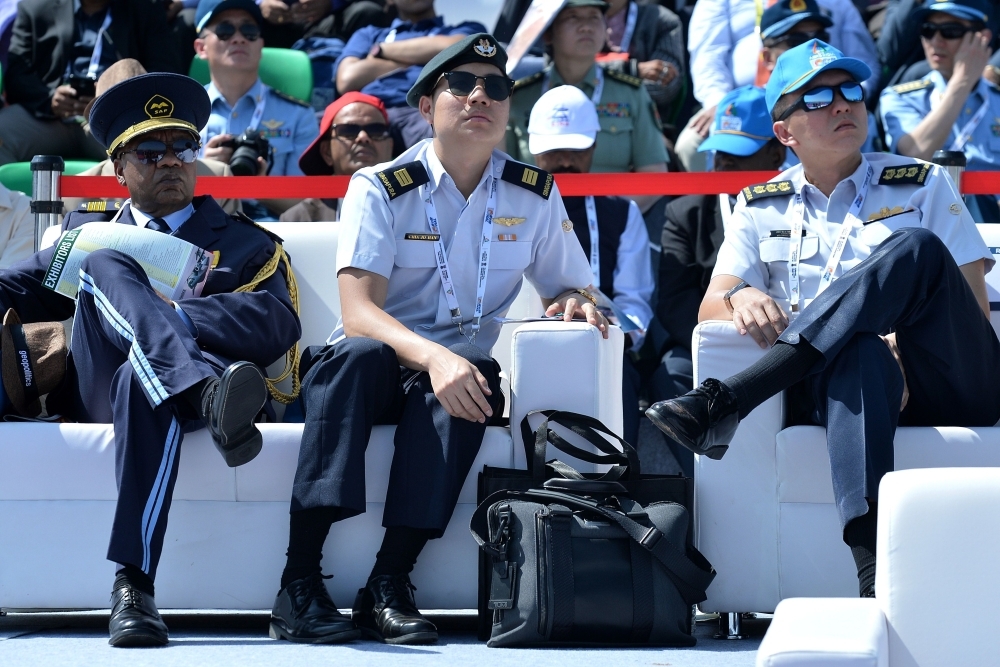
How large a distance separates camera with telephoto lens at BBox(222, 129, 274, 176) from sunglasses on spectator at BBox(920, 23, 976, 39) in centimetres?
306

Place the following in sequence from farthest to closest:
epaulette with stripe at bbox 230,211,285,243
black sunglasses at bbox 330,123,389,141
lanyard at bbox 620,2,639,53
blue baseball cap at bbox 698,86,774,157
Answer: lanyard at bbox 620,2,639,53
black sunglasses at bbox 330,123,389,141
blue baseball cap at bbox 698,86,774,157
epaulette with stripe at bbox 230,211,285,243

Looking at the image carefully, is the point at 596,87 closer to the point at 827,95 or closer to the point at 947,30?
the point at 947,30

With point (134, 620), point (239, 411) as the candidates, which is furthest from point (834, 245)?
point (134, 620)

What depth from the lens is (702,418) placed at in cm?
289

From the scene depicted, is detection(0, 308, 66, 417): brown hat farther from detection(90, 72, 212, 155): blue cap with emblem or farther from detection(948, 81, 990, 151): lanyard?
detection(948, 81, 990, 151): lanyard

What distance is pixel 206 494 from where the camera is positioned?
3.18m

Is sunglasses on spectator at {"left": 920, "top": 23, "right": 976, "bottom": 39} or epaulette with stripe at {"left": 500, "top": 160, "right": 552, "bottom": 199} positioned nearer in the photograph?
epaulette with stripe at {"left": 500, "top": 160, "right": 552, "bottom": 199}

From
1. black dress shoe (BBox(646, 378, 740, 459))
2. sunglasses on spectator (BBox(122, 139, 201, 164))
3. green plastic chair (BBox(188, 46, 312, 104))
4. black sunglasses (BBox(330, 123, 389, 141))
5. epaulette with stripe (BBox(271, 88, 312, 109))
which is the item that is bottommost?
black dress shoe (BBox(646, 378, 740, 459))

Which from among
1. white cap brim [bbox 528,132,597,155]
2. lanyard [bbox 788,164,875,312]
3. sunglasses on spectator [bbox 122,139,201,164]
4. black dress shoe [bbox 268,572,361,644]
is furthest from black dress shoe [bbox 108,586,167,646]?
white cap brim [bbox 528,132,597,155]

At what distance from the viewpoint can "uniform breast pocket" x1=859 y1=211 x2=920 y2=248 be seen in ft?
11.8

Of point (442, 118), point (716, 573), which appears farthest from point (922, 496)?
point (442, 118)

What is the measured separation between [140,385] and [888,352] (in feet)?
5.68

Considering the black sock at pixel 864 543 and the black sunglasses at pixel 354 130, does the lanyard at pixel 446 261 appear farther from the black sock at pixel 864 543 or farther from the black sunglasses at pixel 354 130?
the black sunglasses at pixel 354 130

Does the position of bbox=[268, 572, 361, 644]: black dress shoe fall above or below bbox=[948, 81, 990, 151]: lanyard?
below
